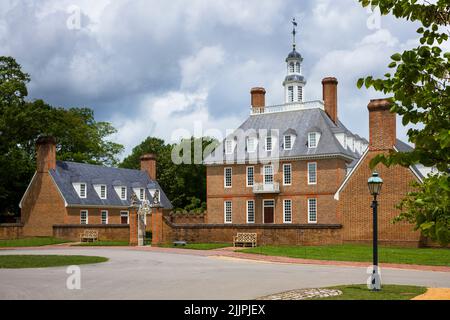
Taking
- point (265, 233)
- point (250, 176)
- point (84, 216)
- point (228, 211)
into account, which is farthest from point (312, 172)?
point (84, 216)

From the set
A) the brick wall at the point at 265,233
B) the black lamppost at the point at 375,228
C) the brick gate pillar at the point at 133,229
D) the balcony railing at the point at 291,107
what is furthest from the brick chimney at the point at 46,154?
the black lamppost at the point at 375,228

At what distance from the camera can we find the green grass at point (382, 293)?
13091mm

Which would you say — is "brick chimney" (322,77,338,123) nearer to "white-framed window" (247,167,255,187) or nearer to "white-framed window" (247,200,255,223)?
"white-framed window" (247,167,255,187)

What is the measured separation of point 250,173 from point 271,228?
14.6m

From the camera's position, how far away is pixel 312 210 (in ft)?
150

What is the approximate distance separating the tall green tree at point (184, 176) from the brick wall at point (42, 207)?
1825 cm

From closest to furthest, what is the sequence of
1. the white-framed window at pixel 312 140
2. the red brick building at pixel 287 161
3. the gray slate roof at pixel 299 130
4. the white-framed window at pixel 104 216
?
the red brick building at pixel 287 161 → the gray slate roof at pixel 299 130 → the white-framed window at pixel 312 140 → the white-framed window at pixel 104 216

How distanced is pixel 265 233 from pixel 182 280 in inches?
728

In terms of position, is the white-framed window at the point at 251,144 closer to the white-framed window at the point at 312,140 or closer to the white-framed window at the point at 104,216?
the white-framed window at the point at 312,140

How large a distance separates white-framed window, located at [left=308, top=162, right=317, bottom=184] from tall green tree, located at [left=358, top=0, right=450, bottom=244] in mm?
39831

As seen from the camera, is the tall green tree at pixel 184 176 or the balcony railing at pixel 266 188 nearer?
the balcony railing at pixel 266 188

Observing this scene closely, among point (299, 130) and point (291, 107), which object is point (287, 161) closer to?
point (299, 130)
